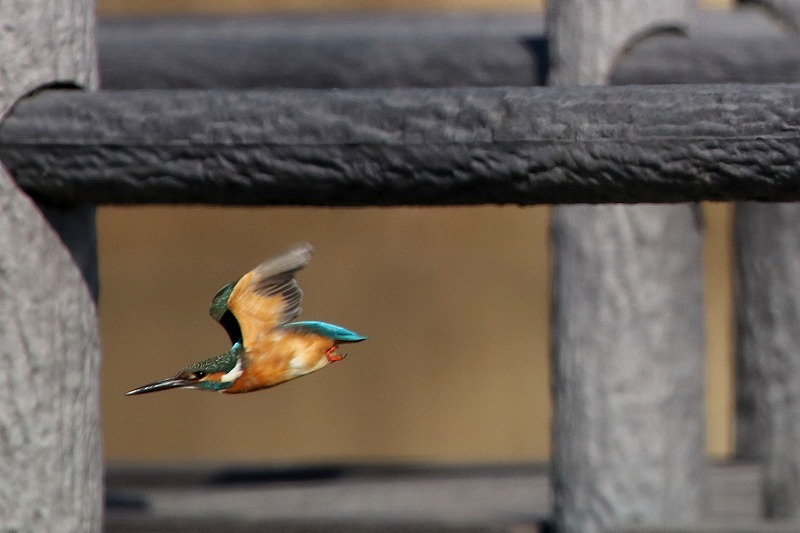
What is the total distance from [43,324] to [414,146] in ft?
1.57

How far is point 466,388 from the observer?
4410 mm

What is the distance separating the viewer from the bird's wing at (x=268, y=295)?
3.42 feet

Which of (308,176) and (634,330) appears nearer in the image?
(308,176)

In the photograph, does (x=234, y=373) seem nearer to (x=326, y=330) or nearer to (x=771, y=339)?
(x=326, y=330)


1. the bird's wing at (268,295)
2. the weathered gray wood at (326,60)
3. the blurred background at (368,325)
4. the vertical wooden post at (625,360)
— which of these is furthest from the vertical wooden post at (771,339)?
the bird's wing at (268,295)

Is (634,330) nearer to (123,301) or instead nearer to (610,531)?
(610,531)

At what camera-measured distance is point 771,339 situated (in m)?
2.87

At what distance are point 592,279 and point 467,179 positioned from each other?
1.05 m

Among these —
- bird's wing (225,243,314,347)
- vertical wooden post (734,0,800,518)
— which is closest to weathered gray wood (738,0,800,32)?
vertical wooden post (734,0,800,518)

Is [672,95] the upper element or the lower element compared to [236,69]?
lower

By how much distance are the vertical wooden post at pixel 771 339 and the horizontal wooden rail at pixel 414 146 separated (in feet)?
5.43

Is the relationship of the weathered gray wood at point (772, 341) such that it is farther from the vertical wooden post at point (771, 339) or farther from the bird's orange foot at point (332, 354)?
the bird's orange foot at point (332, 354)

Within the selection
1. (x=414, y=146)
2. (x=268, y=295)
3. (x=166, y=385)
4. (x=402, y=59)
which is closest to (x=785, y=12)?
(x=402, y=59)

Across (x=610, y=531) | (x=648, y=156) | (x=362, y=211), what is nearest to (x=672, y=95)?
(x=648, y=156)
